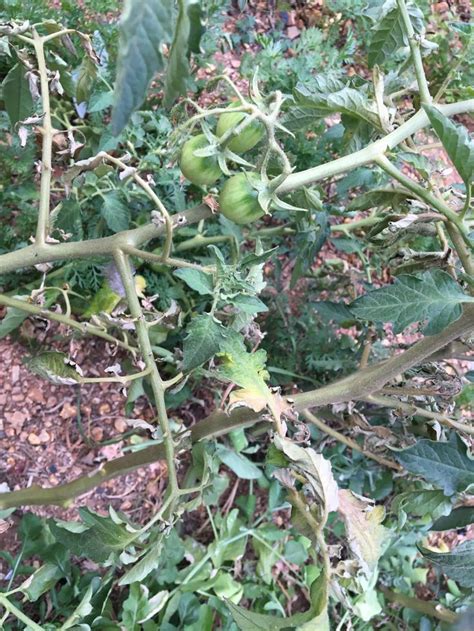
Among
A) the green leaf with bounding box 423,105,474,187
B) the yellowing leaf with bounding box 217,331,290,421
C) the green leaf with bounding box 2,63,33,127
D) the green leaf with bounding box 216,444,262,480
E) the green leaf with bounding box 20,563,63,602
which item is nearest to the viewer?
the green leaf with bounding box 423,105,474,187

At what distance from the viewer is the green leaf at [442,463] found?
79 cm

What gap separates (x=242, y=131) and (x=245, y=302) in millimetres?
226

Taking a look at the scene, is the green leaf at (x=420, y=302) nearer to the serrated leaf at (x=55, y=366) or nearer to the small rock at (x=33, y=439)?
the serrated leaf at (x=55, y=366)

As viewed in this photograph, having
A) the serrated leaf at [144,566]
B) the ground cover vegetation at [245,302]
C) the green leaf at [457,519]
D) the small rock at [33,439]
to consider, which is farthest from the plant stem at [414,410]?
the small rock at [33,439]

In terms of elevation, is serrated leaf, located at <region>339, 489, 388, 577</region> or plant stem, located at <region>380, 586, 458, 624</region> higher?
serrated leaf, located at <region>339, 489, 388, 577</region>

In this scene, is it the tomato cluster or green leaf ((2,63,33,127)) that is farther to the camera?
green leaf ((2,63,33,127))

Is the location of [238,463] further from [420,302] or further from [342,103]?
[342,103]

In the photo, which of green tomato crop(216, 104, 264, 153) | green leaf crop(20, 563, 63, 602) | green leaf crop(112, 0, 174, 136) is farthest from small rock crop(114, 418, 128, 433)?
green leaf crop(112, 0, 174, 136)

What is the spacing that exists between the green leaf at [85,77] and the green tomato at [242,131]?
0.29 metres

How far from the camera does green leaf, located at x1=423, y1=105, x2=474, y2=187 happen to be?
0.64 m

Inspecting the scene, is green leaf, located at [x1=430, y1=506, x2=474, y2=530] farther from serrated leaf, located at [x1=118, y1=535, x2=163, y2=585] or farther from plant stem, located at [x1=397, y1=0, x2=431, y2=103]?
plant stem, located at [x1=397, y1=0, x2=431, y2=103]

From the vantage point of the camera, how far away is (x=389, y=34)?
2.72 feet

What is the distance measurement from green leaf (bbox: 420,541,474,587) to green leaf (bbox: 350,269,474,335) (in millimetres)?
297

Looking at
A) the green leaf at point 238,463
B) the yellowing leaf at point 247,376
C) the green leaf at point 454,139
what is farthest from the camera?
the green leaf at point 238,463
